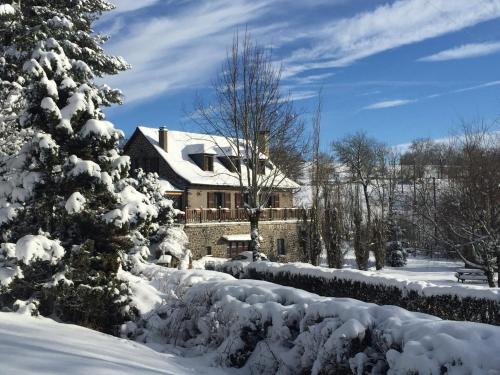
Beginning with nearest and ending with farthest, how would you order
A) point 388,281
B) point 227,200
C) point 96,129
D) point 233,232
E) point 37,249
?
point 37,249 → point 96,129 → point 388,281 → point 233,232 → point 227,200

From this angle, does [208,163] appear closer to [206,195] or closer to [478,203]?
[206,195]

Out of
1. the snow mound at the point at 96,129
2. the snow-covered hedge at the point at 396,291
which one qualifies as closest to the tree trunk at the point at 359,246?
the snow-covered hedge at the point at 396,291

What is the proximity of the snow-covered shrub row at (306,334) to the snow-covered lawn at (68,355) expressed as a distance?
0.80 m

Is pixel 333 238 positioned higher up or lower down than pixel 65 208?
lower down

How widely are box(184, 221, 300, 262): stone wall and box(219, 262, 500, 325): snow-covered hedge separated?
1272 centimetres

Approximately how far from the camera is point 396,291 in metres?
12.7

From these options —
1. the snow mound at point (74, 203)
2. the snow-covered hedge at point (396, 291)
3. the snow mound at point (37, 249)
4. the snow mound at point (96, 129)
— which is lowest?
the snow-covered hedge at point (396, 291)

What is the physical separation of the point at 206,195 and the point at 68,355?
30.4 metres

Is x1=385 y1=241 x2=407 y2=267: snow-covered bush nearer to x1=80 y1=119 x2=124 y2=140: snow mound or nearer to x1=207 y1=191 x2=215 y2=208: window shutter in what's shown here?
x1=207 y1=191 x2=215 y2=208: window shutter

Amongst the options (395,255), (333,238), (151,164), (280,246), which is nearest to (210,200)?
(151,164)

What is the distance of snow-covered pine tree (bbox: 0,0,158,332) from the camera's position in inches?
403

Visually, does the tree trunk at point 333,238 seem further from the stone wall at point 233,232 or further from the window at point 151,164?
the window at point 151,164

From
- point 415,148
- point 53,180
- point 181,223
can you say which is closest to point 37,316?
point 53,180

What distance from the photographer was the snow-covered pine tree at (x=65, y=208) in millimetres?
10234
